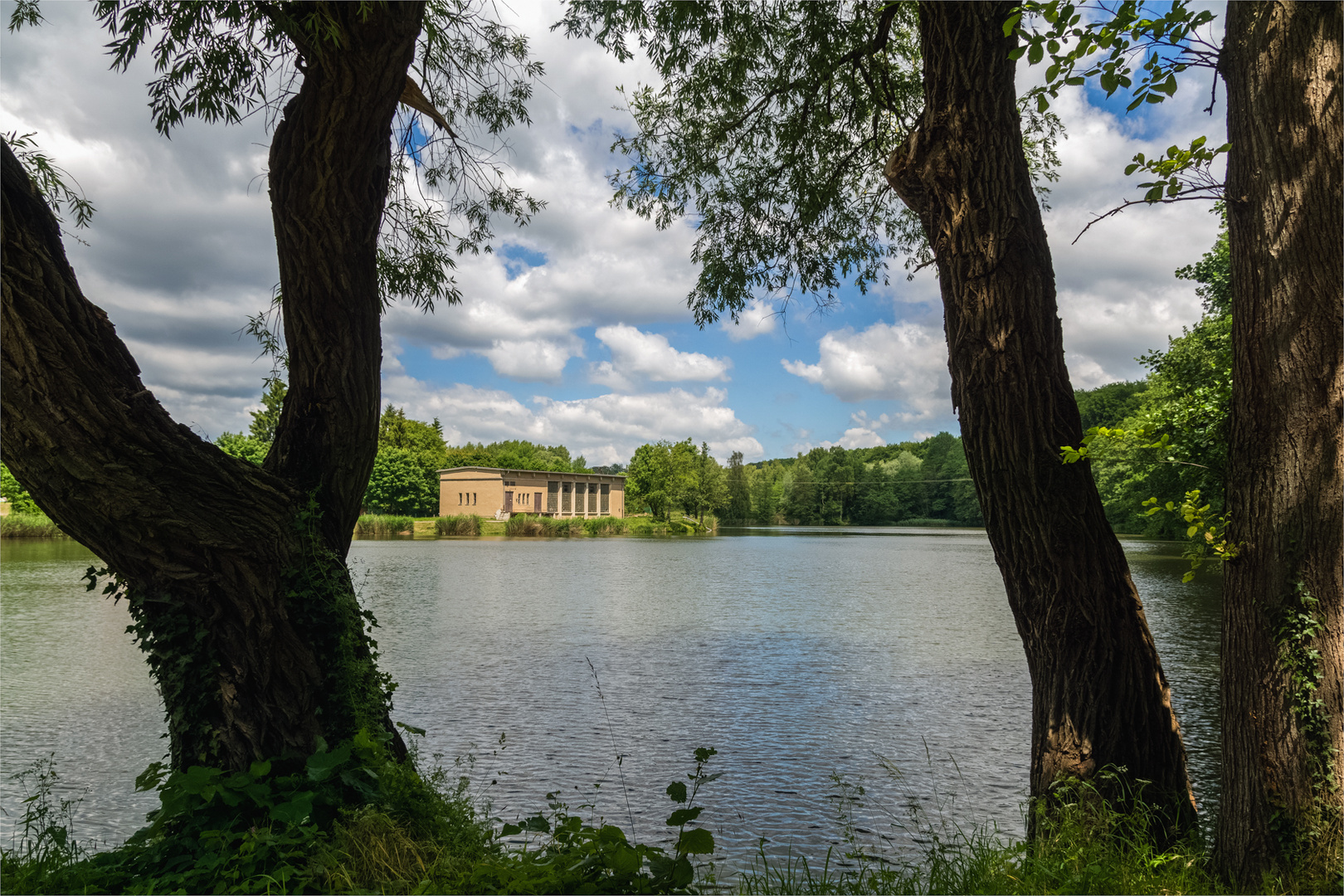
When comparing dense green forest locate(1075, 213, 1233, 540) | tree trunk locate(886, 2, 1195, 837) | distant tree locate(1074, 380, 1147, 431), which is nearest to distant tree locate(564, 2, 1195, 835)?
tree trunk locate(886, 2, 1195, 837)

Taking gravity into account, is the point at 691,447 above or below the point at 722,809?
above

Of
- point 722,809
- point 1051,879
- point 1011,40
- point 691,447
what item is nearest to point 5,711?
point 722,809

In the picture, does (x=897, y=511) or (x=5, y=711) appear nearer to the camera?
(x=5, y=711)

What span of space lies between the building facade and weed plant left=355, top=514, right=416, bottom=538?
27.2 ft

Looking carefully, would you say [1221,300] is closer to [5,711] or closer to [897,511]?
[5,711]

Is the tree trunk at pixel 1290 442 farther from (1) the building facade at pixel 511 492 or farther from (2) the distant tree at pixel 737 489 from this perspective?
(2) the distant tree at pixel 737 489

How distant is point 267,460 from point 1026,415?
3627 mm

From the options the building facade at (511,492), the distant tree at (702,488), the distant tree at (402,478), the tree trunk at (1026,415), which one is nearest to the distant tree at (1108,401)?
the distant tree at (702,488)

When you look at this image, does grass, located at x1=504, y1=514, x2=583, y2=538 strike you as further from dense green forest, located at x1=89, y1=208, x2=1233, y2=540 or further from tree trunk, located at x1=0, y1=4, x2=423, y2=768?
tree trunk, located at x1=0, y1=4, x2=423, y2=768

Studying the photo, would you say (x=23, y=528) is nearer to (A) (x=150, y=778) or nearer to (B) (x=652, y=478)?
(A) (x=150, y=778)

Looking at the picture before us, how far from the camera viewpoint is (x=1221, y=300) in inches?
716

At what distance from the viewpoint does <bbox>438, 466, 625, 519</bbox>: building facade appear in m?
54.4

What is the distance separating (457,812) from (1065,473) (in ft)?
10.7

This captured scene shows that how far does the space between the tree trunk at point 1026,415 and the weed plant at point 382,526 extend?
4421cm
